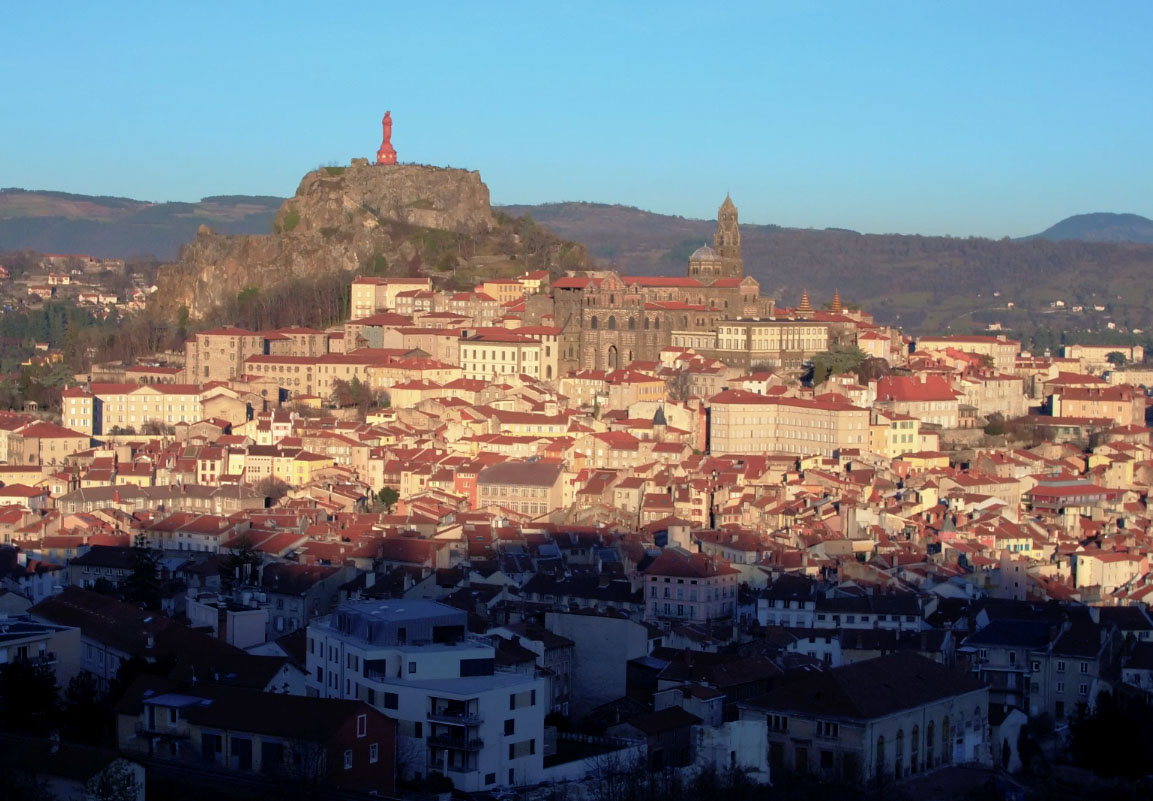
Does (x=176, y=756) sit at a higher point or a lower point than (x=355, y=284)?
lower

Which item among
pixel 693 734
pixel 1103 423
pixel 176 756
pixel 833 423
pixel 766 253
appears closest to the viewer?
pixel 176 756

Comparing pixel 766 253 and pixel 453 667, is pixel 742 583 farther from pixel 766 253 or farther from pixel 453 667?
pixel 766 253

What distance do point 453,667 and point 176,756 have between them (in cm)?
348

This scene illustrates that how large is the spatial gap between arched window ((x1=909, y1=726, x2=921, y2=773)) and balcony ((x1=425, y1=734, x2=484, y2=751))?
596 cm

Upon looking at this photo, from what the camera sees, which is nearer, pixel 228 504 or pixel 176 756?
pixel 176 756

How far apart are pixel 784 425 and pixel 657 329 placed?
29.6 ft

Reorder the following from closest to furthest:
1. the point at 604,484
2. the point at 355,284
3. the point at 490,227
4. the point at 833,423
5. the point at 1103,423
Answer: the point at 604,484 < the point at 833,423 < the point at 1103,423 < the point at 355,284 < the point at 490,227

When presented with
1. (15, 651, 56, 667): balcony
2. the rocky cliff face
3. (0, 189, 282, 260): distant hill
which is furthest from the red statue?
(0, 189, 282, 260): distant hill

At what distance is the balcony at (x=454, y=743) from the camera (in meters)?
22.8

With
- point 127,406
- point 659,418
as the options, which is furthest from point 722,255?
point 127,406

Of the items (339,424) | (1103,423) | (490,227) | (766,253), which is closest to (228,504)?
(339,424)

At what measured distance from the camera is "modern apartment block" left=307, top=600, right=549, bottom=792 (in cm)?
2288

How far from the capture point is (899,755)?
2508 cm

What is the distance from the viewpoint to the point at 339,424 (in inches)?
2046
